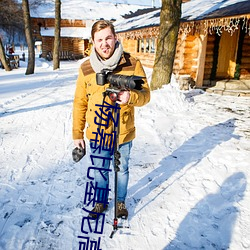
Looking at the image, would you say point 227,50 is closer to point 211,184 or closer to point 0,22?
point 211,184

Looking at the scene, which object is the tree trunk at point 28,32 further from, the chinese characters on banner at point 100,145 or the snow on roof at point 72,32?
the snow on roof at point 72,32

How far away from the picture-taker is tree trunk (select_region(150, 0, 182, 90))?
686 centimetres

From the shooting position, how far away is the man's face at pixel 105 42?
5.73 ft

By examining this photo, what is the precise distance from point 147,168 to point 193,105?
14.4 feet

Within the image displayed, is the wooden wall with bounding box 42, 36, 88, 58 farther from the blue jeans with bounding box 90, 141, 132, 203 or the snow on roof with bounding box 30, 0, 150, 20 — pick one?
the blue jeans with bounding box 90, 141, 132, 203

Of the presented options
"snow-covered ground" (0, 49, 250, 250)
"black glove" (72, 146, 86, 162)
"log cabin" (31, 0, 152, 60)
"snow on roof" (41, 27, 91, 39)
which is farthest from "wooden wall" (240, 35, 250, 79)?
"log cabin" (31, 0, 152, 60)

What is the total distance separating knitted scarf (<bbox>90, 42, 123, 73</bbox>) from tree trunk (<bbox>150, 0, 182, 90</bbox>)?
5.66 meters

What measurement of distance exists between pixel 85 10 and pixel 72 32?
6140 millimetres

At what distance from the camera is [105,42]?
1.76 m

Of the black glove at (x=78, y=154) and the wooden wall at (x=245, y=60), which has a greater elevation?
the wooden wall at (x=245, y=60)

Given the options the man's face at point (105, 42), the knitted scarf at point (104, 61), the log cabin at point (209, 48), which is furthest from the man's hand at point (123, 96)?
the log cabin at point (209, 48)

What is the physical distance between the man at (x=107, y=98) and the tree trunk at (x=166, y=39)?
5.45 meters

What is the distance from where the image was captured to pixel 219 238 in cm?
223

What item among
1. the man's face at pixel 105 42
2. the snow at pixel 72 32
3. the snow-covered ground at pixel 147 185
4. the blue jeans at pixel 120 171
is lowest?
the snow-covered ground at pixel 147 185
